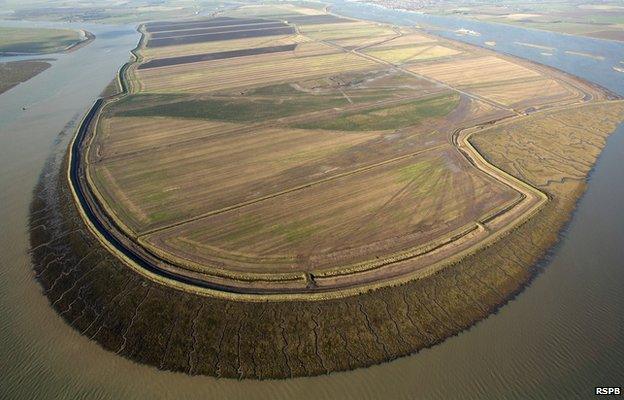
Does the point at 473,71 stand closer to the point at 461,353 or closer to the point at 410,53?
the point at 410,53

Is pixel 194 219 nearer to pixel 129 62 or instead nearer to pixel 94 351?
pixel 94 351

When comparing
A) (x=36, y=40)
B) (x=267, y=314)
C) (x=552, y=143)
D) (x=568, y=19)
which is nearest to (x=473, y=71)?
(x=552, y=143)

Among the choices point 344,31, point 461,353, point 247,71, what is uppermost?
point 461,353

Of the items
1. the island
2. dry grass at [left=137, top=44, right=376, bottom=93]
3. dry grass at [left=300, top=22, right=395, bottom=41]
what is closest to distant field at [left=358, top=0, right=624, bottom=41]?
dry grass at [left=300, top=22, right=395, bottom=41]

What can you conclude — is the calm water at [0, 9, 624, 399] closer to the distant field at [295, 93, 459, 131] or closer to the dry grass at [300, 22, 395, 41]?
the distant field at [295, 93, 459, 131]

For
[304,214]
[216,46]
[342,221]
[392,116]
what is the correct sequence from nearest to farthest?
1. [342,221]
2. [304,214]
3. [392,116]
4. [216,46]

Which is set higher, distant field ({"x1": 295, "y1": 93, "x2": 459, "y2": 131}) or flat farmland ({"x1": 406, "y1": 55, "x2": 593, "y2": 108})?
flat farmland ({"x1": 406, "y1": 55, "x2": 593, "y2": 108})

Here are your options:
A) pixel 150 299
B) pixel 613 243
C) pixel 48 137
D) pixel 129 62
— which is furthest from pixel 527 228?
pixel 129 62
